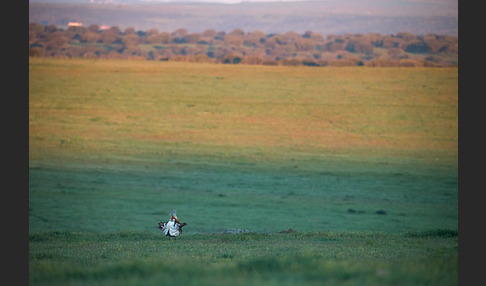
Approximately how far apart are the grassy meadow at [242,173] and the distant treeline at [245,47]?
2.94 meters

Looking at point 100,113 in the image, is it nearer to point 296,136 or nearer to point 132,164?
point 132,164

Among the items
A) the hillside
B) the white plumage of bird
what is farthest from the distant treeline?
the white plumage of bird

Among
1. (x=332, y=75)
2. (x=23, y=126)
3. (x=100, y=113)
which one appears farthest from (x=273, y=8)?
(x=23, y=126)

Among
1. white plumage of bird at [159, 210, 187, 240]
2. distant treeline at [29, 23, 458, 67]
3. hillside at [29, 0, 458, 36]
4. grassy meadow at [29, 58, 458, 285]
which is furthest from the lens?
distant treeline at [29, 23, 458, 67]

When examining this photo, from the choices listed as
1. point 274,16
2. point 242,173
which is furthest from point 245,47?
point 242,173

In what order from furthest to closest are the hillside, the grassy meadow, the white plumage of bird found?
the hillside < the white plumage of bird < the grassy meadow

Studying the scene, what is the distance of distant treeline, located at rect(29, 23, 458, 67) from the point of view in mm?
63938

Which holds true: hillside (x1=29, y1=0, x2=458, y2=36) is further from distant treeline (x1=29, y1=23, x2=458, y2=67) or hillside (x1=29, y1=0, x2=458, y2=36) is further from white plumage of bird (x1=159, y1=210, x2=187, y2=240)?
white plumage of bird (x1=159, y1=210, x2=187, y2=240)

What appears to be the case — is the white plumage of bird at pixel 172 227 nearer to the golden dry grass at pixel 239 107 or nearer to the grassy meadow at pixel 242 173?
the grassy meadow at pixel 242 173

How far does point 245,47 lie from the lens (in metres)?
73.2

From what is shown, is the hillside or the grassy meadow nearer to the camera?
the grassy meadow

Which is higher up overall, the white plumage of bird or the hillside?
the hillside

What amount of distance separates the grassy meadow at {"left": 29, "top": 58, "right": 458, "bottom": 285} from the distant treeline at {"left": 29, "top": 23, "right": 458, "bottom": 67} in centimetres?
294

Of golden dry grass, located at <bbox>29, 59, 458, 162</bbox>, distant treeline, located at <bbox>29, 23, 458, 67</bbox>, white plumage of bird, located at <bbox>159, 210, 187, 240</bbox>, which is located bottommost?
white plumage of bird, located at <bbox>159, 210, 187, 240</bbox>
